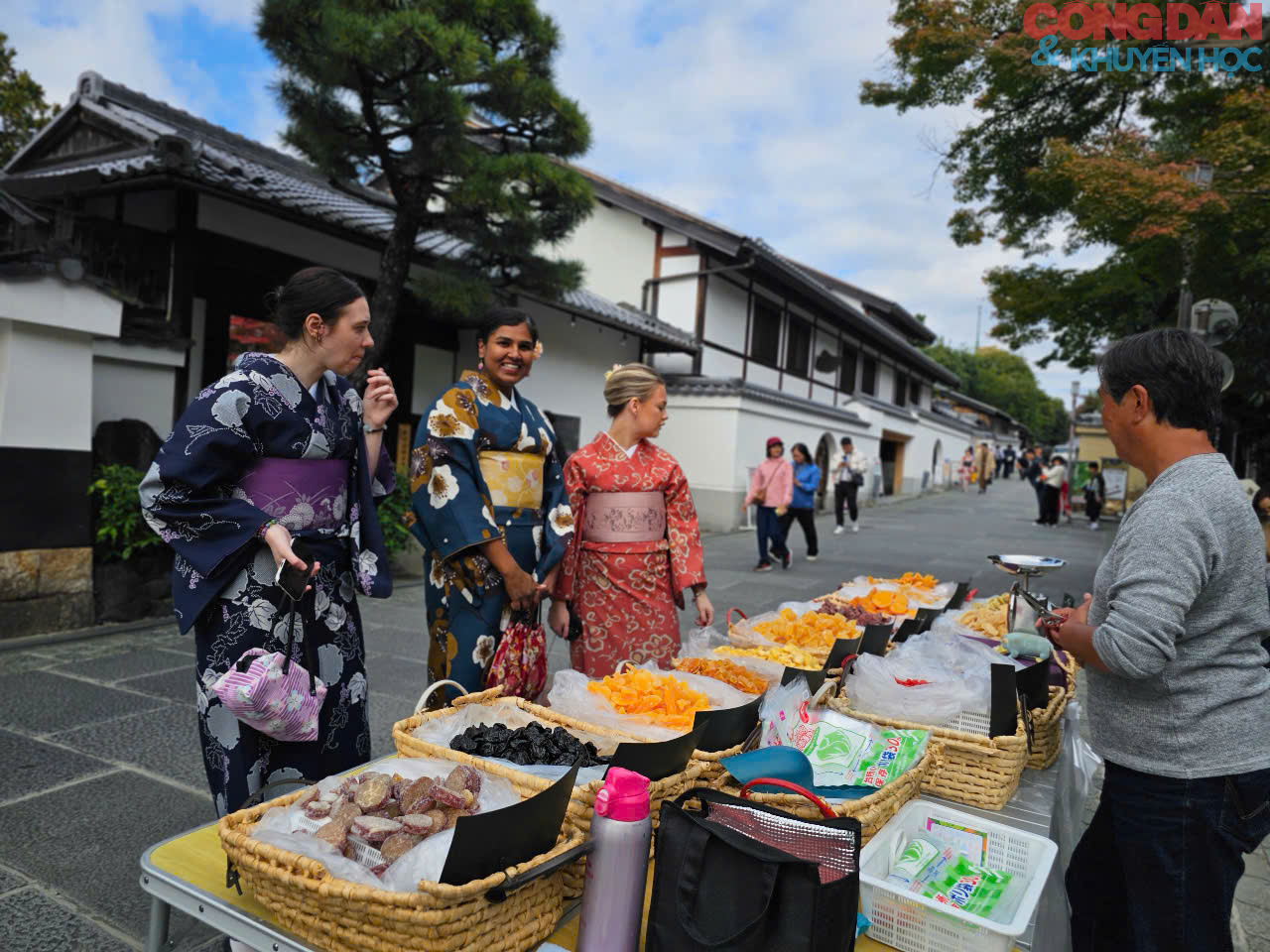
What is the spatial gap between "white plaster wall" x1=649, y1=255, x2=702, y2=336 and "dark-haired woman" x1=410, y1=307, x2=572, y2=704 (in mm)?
12754

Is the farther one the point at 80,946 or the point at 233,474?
the point at 80,946

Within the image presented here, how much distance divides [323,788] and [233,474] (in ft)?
2.98

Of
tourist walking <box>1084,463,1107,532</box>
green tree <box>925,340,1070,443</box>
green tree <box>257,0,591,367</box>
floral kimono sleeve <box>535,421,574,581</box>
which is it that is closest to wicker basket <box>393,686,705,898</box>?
floral kimono sleeve <box>535,421,574,581</box>

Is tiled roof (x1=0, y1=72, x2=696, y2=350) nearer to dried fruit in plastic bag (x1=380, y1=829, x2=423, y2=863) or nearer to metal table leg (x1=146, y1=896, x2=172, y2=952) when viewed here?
metal table leg (x1=146, y1=896, x2=172, y2=952)

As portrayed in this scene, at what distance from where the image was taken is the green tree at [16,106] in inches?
510

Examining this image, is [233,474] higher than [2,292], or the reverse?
[2,292]

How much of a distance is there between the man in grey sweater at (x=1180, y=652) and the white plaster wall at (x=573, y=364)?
10128mm

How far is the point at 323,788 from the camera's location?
162 cm

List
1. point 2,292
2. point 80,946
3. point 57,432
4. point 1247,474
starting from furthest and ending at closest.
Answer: point 1247,474
point 57,432
point 2,292
point 80,946

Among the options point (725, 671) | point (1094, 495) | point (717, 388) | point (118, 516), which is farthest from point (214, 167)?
point (1094, 495)

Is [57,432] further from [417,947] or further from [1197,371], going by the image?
[1197,371]

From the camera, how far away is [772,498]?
10984mm

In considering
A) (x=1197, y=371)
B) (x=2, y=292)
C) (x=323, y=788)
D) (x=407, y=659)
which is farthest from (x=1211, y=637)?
(x=2, y=292)

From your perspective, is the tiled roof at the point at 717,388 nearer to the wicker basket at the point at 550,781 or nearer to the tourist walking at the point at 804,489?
the tourist walking at the point at 804,489
